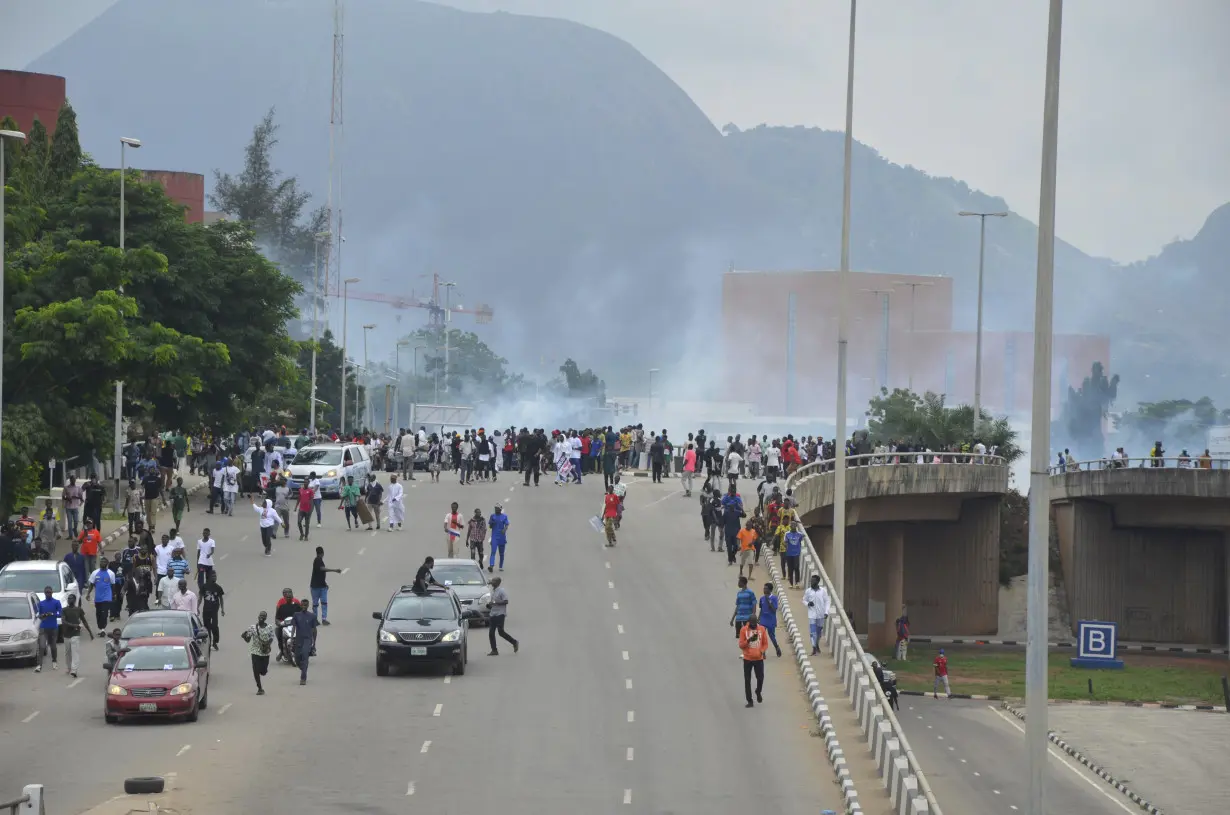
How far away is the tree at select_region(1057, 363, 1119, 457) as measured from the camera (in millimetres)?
172625

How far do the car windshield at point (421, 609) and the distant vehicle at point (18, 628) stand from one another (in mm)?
6400

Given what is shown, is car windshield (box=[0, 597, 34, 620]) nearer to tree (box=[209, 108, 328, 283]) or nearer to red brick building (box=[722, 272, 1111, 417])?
tree (box=[209, 108, 328, 283])

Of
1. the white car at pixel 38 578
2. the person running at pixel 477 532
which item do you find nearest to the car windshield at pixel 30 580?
the white car at pixel 38 578

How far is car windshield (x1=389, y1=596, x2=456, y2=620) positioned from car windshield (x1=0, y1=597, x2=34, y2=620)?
652 cm

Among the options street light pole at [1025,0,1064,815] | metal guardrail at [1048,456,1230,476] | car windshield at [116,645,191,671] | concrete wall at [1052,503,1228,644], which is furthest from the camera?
concrete wall at [1052,503,1228,644]

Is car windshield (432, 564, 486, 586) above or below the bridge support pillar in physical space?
above

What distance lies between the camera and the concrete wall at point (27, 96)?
281 feet

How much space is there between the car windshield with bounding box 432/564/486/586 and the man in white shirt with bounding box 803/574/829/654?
7160 mm

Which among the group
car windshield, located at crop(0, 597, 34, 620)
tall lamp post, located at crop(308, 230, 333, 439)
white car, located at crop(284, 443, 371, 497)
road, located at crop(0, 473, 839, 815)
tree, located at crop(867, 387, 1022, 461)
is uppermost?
tall lamp post, located at crop(308, 230, 333, 439)

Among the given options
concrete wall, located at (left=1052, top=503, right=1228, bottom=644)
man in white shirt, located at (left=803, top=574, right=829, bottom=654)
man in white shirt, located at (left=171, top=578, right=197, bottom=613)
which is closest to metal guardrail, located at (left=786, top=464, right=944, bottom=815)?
man in white shirt, located at (left=803, top=574, right=829, bottom=654)

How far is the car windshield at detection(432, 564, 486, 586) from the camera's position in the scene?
3531 centimetres

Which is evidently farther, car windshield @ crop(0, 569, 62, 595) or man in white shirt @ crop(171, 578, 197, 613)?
car windshield @ crop(0, 569, 62, 595)

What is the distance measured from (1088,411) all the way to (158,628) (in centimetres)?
15887

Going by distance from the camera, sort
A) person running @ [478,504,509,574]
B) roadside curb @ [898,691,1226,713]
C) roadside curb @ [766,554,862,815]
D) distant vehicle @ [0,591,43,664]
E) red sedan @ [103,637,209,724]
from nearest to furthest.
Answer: roadside curb @ [766,554,862,815] → red sedan @ [103,637,209,724] → distant vehicle @ [0,591,43,664] → person running @ [478,504,509,574] → roadside curb @ [898,691,1226,713]
